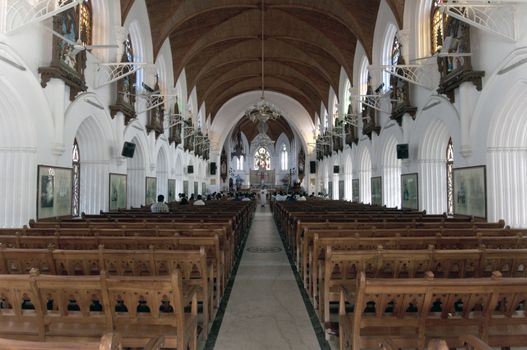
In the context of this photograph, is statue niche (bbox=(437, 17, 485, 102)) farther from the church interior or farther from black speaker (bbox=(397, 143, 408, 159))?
black speaker (bbox=(397, 143, 408, 159))

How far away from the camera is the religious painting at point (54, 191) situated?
8711mm

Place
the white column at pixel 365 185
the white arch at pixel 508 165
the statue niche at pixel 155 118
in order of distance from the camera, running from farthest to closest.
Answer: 1. the white column at pixel 365 185
2. the statue niche at pixel 155 118
3. the white arch at pixel 508 165

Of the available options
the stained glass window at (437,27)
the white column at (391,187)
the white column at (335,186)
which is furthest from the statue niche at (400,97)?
the white column at (335,186)

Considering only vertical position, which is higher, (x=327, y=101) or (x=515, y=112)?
(x=327, y=101)

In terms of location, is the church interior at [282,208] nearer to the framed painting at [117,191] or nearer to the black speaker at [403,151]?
the framed painting at [117,191]

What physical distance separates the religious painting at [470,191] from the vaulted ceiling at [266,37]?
6.67 m

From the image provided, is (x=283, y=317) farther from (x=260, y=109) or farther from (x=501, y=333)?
(x=260, y=109)

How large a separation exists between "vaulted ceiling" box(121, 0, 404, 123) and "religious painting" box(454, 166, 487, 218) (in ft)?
21.9

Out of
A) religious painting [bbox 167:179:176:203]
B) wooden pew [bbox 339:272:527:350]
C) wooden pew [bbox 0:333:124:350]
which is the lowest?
wooden pew [bbox 339:272:527:350]

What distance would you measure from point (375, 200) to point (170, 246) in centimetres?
1412

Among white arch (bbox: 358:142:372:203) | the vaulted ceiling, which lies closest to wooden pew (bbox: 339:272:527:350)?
the vaulted ceiling

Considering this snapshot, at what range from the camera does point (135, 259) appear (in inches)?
149

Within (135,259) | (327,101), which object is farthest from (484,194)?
(327,101)

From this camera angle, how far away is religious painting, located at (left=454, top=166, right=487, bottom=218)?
8844 mm
